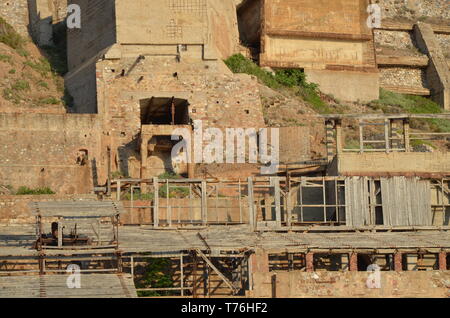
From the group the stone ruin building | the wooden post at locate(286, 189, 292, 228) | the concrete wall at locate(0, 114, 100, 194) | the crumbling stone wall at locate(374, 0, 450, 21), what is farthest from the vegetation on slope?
the crumbling stone wall at locate(374, 0, 450, 21)

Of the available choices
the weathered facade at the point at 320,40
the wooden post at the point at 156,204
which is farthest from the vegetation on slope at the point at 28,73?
the weathered facade at the point at 320,40

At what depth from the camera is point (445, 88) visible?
212 ft

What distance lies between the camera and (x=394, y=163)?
47.9m

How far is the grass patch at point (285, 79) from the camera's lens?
56.9 m

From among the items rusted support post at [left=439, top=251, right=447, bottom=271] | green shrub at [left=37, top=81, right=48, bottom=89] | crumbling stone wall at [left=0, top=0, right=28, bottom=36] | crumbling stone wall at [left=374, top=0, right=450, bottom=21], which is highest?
crumbling stone wall at [left=374, top=0, right=450, bottom=21]

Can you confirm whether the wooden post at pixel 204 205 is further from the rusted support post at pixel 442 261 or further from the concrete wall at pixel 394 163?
the rusted support post at pixel 442 261

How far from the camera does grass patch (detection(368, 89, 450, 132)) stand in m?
60.1

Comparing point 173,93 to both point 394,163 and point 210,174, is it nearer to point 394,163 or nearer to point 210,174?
point 210,174

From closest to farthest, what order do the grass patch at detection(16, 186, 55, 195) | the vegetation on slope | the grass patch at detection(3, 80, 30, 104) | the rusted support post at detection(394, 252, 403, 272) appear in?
1. the rusted support post at detection(394, 252, 403, 272)
2. the grass patch at detection(16, 186, 55, 195)
3. the grass patch at detection(3, 80, 30, 104)
4. the vegetation on slope

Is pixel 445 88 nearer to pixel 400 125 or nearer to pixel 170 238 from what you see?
pixel 400 125

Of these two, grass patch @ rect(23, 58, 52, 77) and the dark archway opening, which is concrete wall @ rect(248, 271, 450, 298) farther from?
grass patch @ rect(23, 58, 52, 77)

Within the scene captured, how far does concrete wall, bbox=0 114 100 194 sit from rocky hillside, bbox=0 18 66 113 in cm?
257
